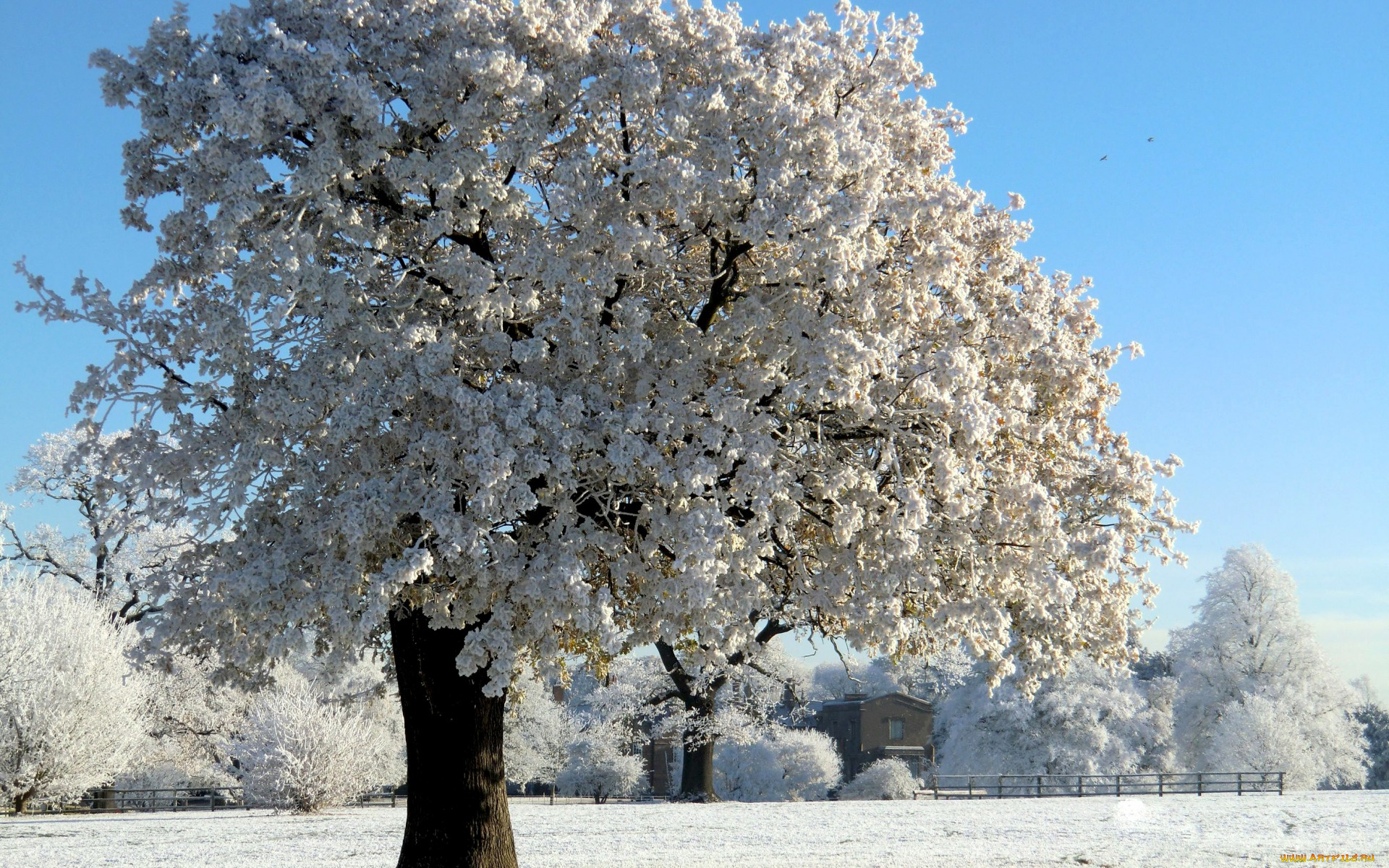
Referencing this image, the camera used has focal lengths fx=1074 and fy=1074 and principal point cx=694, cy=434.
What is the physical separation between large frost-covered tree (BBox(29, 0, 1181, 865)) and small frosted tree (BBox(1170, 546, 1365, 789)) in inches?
1553

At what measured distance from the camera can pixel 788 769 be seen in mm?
56031

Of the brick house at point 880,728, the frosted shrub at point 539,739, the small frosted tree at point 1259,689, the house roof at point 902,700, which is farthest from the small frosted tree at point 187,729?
the house roof at point 902,700

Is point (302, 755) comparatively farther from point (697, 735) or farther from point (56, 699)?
point (697, 735)

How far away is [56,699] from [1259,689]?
4680cm

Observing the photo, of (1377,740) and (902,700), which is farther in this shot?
(902,700)

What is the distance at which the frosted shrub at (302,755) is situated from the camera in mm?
28375

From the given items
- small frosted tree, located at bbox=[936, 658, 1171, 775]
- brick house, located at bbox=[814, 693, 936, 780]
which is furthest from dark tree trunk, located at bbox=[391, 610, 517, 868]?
brick house, located at bbox=[814, 693, 936, 780]

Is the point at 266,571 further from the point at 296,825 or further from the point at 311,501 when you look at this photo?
the point at 296,825

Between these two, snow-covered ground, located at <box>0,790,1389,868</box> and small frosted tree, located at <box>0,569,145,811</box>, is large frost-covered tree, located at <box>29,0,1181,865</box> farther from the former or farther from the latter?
small frosted tree, located at <box>0,569,145,811</box>

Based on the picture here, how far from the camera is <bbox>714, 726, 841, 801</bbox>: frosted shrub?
55.5 metres

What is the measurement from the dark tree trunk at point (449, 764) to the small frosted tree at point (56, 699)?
18442 millimetres

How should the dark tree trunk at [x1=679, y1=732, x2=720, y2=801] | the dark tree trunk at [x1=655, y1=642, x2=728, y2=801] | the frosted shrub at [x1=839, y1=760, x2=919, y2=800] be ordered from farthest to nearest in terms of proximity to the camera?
the frosted shrub at [x1=839, y1=760, x2=919, y2=800] < the dark tree trunk at [x1=679, y1=732, x2=720, y2=801] < the dark tree trunk at [x1=655, y1=642, x2=728, y2=801]

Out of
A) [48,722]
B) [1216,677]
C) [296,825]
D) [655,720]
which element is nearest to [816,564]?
[296,825]

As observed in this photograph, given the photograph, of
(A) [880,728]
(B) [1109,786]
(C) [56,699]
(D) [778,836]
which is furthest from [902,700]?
(C) [56,699]
